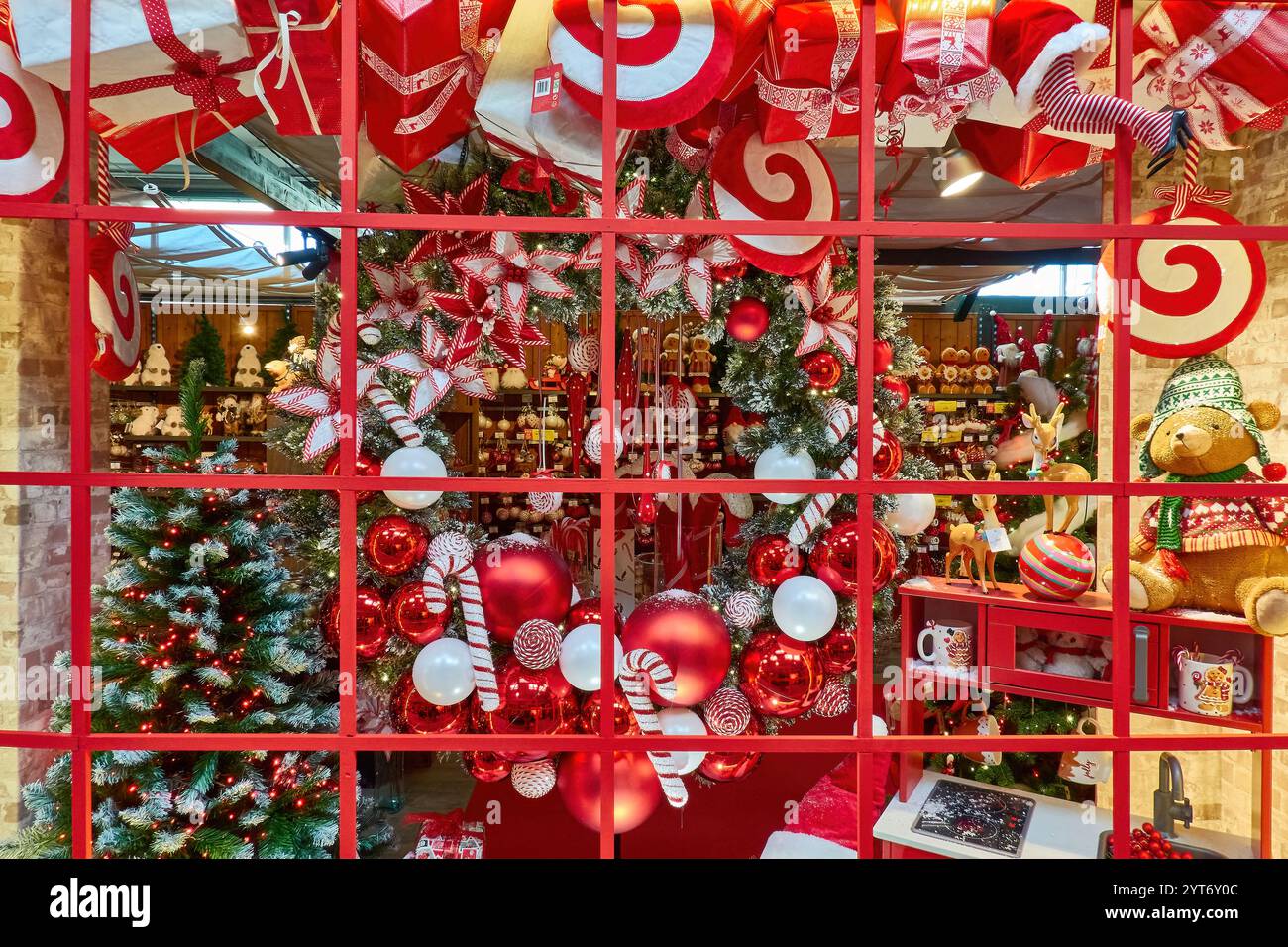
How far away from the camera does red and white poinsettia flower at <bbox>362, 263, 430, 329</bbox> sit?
2258 millimetres

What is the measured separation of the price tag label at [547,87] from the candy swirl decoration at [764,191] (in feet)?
1.66

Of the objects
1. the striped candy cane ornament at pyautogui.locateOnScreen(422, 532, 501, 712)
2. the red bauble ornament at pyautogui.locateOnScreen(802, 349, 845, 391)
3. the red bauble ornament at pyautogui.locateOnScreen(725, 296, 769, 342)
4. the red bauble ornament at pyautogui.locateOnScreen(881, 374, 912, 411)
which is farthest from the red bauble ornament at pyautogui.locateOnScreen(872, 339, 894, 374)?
the striped candy cane ornament at pyautogui.locateOnScreen(422, 532, 501, 712)

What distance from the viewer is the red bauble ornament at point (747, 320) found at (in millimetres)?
2186

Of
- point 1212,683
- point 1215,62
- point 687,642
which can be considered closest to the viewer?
point 1215,62

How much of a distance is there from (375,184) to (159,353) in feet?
11.1

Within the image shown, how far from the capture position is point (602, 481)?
1.65 meters

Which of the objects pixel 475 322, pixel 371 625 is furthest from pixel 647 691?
pixel 475 322

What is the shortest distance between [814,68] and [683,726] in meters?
1.77

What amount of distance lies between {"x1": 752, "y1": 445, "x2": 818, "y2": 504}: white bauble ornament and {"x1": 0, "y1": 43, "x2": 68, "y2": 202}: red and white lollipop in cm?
202

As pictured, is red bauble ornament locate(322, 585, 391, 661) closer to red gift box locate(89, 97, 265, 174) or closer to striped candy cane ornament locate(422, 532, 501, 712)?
striped candy cane ornament locate(422, 532, 501, 712)

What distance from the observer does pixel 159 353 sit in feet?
17.1

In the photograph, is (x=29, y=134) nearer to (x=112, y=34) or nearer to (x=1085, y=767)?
(x=112, y=34)

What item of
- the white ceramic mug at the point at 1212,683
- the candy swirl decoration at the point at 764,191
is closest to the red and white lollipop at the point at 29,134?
the candy swirl decoration at the point at 764,191
